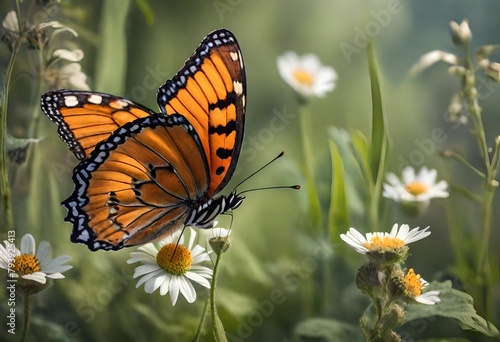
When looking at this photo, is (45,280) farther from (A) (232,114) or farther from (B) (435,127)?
(B) (435,127)

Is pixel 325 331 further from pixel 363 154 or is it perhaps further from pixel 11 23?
pixel 11 23

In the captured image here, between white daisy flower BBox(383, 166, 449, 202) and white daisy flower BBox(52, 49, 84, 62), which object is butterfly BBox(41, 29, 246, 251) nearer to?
white daisy flower BBox(52, 49, 84, 62)

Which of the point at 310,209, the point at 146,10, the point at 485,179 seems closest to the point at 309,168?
the point at 310,209

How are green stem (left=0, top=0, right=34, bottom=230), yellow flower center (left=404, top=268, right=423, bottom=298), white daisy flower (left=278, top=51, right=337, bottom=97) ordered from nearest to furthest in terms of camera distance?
1. yellow flower center (left=404, top=268, right=423, bottom=298)
2. green stem (left=0, top=0, right=34, bottom=230)
3. white daisy flower (left=278, top=51, right=337, bottom=97)

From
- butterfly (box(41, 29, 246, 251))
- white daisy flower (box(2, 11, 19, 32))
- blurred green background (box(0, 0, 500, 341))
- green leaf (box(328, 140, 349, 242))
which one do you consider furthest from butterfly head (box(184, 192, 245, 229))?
white daisy flower (box(2, 11, 19, 32))

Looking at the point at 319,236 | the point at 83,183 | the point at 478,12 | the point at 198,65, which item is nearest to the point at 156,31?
the point at 198,65

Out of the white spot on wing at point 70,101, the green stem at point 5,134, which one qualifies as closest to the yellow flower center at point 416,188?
the white spot on wing at point 70,101
